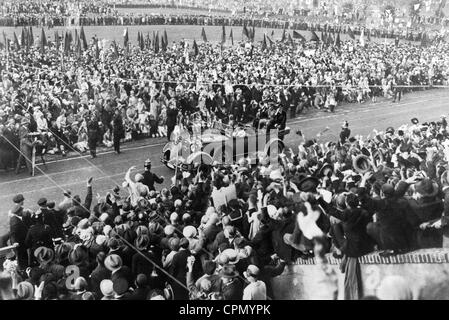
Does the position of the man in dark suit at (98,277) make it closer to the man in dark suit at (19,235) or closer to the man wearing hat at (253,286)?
the man wearing hat at (253,286)

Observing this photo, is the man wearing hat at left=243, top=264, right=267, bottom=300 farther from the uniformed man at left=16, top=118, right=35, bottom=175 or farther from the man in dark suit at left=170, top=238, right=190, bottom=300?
the uniformed man at left=16, top=118, right=35, bottom=175

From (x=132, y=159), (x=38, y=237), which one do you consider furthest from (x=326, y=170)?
(x=132, y=159)

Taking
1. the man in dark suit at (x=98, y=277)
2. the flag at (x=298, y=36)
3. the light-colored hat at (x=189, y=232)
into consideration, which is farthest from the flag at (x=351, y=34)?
the man in dark suit at (x=98, y=277)

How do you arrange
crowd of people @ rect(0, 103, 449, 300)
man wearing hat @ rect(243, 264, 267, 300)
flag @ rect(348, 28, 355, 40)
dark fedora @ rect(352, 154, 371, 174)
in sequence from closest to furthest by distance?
man wearing hat @ rect(243, 264, 267, 300), crowd of people @ rect(0, 103, 449, 300), dark fedora @ rect(352, 154, 371, 174), flag @ rect(348, 28, 355, 40)

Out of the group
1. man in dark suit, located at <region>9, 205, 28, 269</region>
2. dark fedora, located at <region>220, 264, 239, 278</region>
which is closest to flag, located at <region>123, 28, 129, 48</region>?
man in dark suit, located at <region>9, 205, 28, 269</region>

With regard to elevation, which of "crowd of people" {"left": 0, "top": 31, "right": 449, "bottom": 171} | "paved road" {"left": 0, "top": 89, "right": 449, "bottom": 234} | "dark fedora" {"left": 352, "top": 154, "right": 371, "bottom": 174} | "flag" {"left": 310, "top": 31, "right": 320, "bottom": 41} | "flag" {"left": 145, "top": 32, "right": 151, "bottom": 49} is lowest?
"paved road" {"left": 0, "top": 89, "right": 449, "bottom": 234}

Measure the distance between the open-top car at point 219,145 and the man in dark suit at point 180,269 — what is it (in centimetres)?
445

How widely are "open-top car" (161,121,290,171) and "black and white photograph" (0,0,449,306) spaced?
5cm

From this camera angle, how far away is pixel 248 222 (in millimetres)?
7602

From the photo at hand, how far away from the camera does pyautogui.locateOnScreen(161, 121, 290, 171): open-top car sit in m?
11.0

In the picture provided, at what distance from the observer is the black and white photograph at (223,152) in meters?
6.30

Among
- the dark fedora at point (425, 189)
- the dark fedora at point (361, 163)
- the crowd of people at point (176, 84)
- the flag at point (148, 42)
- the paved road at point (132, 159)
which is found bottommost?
the paved road at point (132, 159)

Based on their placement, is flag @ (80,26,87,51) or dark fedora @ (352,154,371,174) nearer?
dark fedora @ (352,154,371,174)

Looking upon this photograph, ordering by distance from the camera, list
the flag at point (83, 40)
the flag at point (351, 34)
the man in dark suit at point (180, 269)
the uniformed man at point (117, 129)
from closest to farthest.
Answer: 1. the man in dark suit at point (180, 269)
2. the uniformed man at point (117, 129)
3. the flag at point (83, 40)
4. the flag at point (351, 34)
